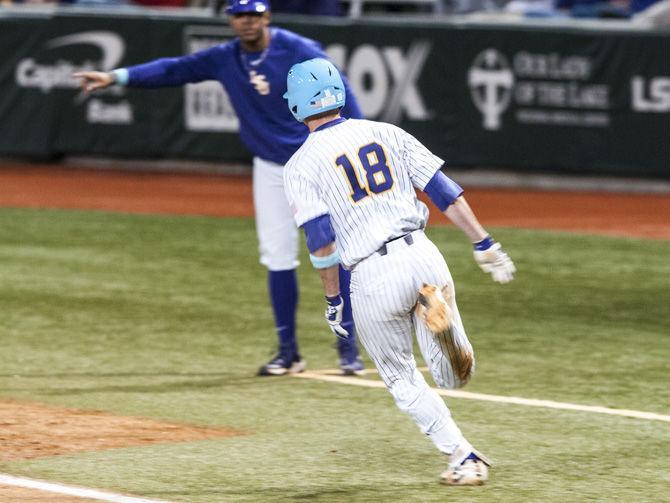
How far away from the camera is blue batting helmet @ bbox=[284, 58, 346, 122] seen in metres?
6.23

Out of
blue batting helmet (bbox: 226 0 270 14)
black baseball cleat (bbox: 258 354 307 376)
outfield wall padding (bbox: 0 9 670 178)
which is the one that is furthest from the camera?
outfield wall padding (bbox: 0 9 670 178)

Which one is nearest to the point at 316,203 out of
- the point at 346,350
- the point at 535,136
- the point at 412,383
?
the point at 412,383

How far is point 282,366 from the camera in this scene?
8.88 m

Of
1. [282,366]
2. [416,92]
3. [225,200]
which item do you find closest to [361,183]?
[282,366]

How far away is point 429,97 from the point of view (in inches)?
735

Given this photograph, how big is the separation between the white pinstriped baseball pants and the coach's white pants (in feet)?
8.61

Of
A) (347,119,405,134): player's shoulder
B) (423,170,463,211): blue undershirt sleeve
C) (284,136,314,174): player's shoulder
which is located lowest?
(423,170,463,211): blue undershirt sleeve

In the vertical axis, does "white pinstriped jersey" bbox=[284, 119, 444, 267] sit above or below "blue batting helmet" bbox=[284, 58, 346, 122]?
below

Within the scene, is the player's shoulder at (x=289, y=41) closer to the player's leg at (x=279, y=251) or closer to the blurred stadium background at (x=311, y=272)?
the player's leg at (x=279, y=251)

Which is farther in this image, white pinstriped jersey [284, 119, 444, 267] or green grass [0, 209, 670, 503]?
green grass [0, 209, 670, 503]

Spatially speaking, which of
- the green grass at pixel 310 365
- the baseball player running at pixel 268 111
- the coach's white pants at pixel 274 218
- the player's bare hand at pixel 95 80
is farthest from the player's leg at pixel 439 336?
the player's bare hand at pixel 95 80

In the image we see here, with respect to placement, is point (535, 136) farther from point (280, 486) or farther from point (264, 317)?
point (280, 486)

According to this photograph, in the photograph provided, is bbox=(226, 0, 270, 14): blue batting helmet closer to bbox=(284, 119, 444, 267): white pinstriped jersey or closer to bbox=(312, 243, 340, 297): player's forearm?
bbox=(284, 119, 444, 267): white pinstriped jersey

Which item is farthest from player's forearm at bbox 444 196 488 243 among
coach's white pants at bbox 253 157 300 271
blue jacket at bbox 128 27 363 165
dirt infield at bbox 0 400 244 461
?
coach's white pants at bbox 253 157 300 271
